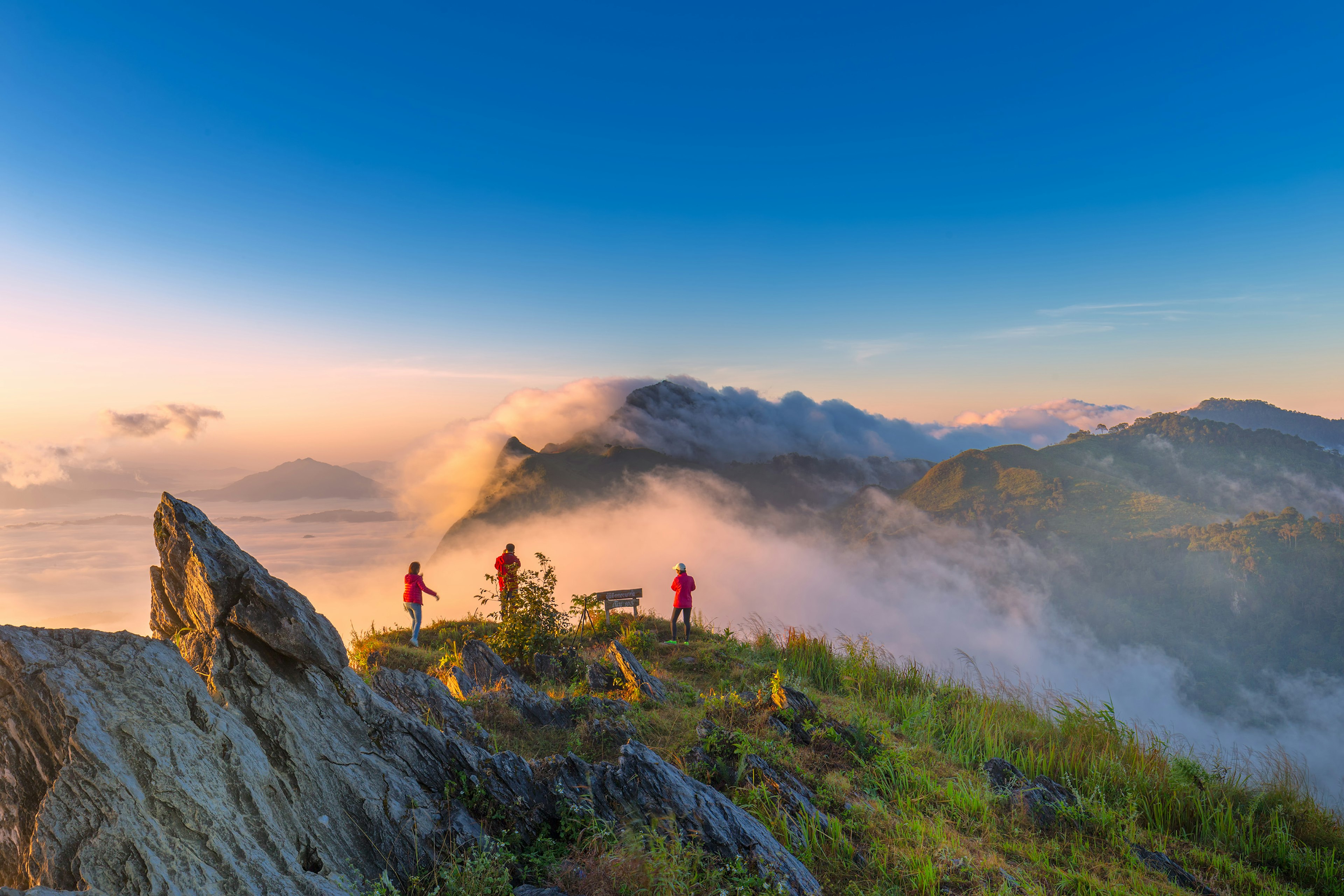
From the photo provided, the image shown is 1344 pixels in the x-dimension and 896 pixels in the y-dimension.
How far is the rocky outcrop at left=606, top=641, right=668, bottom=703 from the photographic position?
1102 centimetres

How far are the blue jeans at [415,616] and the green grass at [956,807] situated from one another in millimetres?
1501

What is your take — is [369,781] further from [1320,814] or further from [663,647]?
[1320,814]

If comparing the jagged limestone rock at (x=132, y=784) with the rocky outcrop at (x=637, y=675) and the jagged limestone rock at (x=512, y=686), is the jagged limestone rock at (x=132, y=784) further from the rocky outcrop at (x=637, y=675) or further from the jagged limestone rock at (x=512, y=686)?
the rocky outcrop at (x=637, y=675)

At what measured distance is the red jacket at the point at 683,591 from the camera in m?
16.6

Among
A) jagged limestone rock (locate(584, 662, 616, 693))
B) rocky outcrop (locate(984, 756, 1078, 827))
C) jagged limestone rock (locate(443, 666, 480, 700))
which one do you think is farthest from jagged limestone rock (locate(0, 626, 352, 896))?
rocky outcrop (locate(984, 756, 1078, 827))

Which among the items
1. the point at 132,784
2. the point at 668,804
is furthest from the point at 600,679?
the point at 132,784

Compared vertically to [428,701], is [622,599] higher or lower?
lower

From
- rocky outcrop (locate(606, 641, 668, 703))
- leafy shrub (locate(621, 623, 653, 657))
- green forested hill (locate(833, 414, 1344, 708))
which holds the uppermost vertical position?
rocky outcrop (locate(606, 641, 668, 703))

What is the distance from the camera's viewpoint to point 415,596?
14.8m

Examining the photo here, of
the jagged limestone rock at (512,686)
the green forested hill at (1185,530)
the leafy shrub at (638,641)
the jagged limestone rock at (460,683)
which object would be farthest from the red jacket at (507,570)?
the green forested hill at (1185,530)

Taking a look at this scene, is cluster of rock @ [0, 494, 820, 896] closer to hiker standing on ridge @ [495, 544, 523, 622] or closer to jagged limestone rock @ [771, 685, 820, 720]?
jagged limestone rock @ [771, 685, 820, 720]

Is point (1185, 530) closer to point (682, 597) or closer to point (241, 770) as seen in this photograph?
point (682, 597)

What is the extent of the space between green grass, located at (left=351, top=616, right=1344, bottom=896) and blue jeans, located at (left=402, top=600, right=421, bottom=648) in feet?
4.93

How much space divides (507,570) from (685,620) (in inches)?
227
